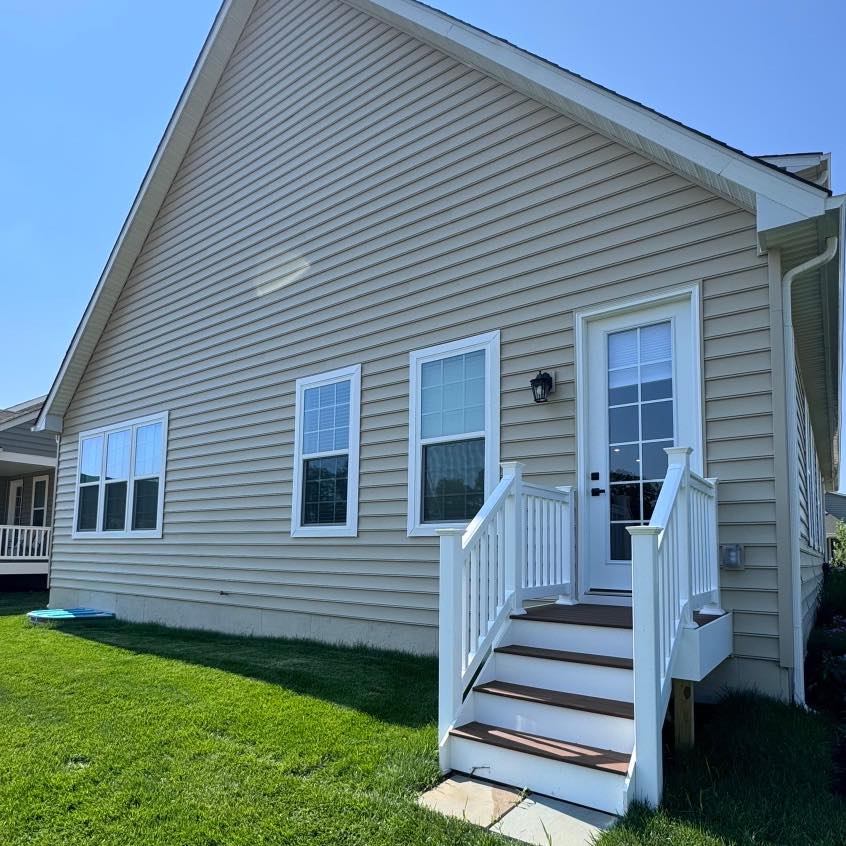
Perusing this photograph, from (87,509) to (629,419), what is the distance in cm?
956

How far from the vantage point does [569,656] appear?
12.2 feet

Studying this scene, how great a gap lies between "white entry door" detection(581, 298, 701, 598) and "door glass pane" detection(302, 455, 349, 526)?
2826 mm

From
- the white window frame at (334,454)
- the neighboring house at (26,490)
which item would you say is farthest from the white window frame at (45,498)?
the white window frame at (334,454)

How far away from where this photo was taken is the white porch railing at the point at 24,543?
15.2 m

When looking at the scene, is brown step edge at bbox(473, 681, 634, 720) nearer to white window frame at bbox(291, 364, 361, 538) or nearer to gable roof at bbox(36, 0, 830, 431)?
gable roof at bbox(36, 0, 830, 431)

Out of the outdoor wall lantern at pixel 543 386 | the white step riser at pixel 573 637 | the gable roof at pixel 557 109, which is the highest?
the gable roof at pixel 557 109

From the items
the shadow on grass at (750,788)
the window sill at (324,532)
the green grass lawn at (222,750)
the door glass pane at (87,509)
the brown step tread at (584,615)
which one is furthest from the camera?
the door glass pane at (87,509)

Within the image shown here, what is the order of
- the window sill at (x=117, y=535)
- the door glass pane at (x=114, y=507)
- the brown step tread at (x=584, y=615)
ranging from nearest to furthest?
the brown step tread at (x=584, y=615) → the window sill at (x=117, y=535) → the door glass pane at (x=114, y=507)

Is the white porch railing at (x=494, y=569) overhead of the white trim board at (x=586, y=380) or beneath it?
beneath

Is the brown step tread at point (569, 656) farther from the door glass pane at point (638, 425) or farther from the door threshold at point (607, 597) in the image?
the door glass pane at point (638, 425)

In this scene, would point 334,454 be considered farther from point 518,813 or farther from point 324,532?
point 518,813

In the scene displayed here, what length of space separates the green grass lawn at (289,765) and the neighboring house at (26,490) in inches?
425

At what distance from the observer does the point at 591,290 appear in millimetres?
5285

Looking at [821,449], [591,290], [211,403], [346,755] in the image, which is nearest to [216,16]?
[211,403]
